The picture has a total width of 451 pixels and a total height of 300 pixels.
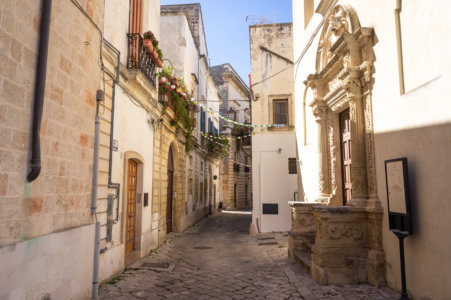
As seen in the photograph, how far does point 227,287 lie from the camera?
5.30m

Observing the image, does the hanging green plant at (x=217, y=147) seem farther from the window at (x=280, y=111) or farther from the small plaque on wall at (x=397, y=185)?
the small plaque on wall at (x=397, y=185)

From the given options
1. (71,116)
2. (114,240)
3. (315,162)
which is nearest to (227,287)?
(114,240)

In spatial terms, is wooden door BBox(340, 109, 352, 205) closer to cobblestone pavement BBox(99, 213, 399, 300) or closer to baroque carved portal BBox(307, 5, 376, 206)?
baroque carved portal BBox(307, 5, 376, 206)

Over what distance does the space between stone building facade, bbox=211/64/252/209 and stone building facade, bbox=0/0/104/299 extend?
2034 centimetres

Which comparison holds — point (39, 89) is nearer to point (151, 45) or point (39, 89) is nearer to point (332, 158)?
point (151, 45)

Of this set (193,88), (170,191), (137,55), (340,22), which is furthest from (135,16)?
(193,88)

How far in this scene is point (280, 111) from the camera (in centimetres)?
1278

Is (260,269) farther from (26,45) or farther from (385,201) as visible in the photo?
(26,45)

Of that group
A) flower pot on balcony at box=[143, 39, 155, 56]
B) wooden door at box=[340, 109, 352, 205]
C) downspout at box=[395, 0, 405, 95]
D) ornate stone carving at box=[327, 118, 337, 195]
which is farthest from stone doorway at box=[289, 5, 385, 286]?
flower pot on balcony at box=[143, 39, 155, 56]

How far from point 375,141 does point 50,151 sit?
14.6 feet

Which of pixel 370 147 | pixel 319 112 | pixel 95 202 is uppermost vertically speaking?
pixel 319 112

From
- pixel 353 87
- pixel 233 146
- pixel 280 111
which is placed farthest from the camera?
pixel 233 146

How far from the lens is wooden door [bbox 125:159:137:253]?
710 cm

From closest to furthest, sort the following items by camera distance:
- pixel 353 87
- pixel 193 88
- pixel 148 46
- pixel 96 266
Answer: pixel 96 266 → pixel 353 87 → pixel 148 46 → pixel 193 88
